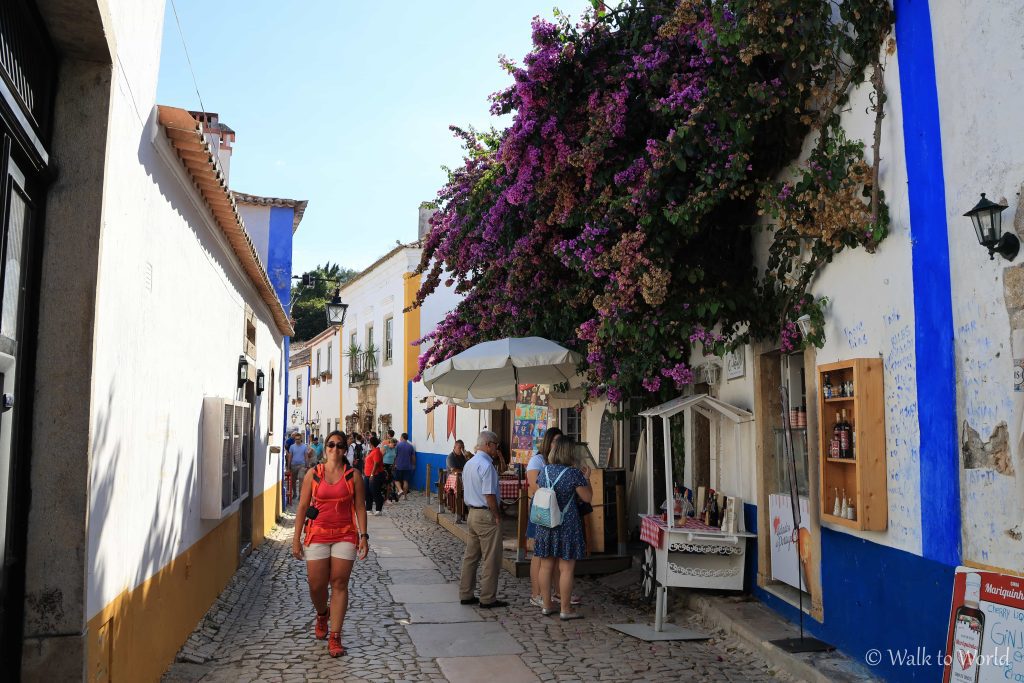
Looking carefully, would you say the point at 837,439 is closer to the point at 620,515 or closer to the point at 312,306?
the point at 620,515

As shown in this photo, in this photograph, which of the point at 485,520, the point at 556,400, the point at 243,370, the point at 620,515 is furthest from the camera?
the point at 556,400

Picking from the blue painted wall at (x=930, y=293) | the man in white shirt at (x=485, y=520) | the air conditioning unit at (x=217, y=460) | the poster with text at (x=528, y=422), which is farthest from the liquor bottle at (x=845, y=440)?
the poster with text at (x=528, y=422)

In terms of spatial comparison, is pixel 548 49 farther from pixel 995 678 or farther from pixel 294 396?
pixel 294 396

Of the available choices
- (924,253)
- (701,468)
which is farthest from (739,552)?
(924,253)

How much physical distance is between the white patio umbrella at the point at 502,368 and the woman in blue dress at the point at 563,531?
1.83 metres

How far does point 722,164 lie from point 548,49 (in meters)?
2.02

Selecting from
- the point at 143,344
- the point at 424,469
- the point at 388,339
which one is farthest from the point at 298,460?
the point at 143,344

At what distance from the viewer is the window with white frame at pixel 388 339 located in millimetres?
28938

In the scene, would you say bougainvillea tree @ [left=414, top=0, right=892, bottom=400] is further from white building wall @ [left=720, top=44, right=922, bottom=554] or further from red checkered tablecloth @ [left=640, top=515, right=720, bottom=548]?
red checkered tablecloth @ [left=640, top=515, right=720, bottom=548]

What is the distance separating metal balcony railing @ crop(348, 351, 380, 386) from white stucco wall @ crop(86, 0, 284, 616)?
23.1m

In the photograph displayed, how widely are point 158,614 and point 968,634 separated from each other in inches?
189

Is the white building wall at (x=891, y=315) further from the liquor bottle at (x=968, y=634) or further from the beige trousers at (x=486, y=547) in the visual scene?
the beige trousers at (x=486, y=547)

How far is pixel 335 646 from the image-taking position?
21.5 feet

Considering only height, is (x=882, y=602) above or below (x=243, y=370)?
below
